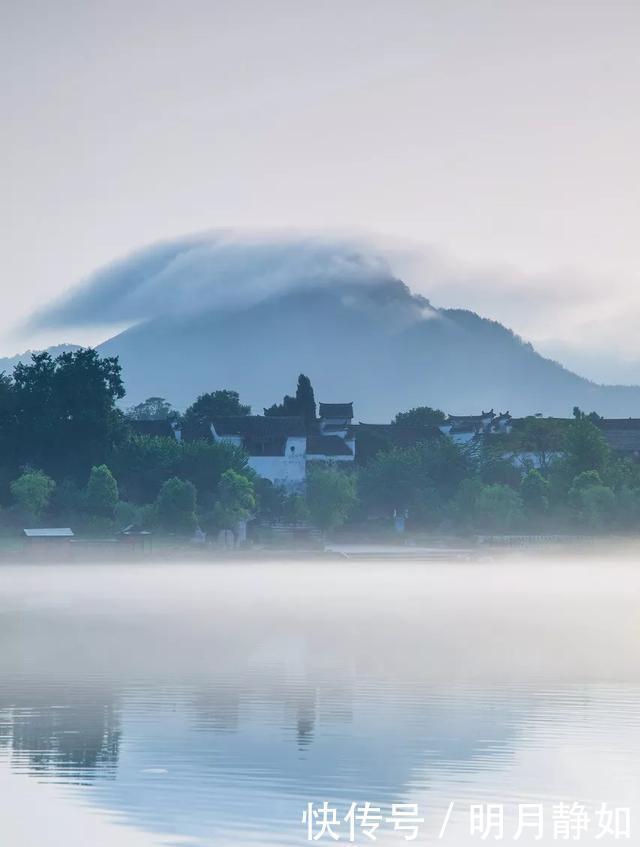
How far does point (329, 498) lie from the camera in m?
121

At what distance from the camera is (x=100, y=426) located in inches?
4680

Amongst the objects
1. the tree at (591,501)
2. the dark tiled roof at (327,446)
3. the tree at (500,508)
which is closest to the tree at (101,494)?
the tree at (500,508)

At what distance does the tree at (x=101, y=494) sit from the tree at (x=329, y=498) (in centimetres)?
2001

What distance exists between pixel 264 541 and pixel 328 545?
8.82 m

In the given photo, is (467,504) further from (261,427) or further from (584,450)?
(261,427)

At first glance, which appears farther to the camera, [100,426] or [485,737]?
[100,426]

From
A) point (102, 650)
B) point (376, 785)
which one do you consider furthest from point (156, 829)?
point (102, 650)

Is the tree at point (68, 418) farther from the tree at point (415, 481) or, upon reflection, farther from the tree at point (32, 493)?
the tree at point (415, 481)

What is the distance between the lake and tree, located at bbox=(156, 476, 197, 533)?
51.8 metres

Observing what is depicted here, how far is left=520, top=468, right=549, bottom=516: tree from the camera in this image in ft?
375

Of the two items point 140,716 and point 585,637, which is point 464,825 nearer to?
point 140,716

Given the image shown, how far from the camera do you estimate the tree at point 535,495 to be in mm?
114250

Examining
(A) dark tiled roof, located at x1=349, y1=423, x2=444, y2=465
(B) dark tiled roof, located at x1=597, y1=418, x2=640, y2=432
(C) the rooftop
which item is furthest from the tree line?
(B) dark tiled roof, located at x1=597, y1=418, x2=640, y2=432

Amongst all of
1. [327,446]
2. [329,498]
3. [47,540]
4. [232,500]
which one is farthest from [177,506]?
[327,446]
